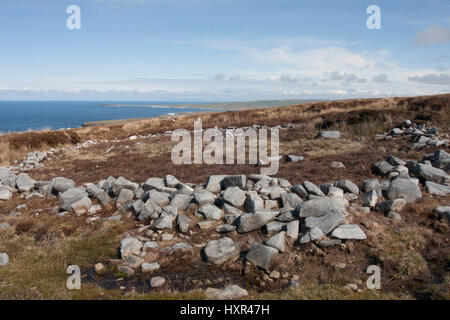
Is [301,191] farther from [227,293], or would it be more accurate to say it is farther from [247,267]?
[227,293]

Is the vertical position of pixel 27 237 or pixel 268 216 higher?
pixel 268 216

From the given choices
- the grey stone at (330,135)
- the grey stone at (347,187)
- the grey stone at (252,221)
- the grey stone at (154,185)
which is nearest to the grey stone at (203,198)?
the grey stone at (252,221)

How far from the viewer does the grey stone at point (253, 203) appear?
8.97 m

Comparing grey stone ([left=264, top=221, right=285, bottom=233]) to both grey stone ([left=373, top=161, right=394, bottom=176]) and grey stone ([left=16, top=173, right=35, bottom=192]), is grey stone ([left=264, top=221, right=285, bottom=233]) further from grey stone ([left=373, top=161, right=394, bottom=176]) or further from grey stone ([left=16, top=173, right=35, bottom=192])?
grey stone ([left=16, top=173, right=35, bottom=192])

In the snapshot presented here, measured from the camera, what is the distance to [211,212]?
8.98m

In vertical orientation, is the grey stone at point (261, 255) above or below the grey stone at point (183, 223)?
below

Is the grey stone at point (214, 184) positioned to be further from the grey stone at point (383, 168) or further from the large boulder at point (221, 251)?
the grey stone at point (383, 168)

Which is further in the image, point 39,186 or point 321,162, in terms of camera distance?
point 321,162

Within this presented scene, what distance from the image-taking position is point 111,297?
18.5 ft

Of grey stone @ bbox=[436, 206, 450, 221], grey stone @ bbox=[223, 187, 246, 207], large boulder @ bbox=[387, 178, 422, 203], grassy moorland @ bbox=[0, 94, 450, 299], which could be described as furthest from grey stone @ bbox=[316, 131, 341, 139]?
grey stone @ bbox=[223, 187, 246, 207]

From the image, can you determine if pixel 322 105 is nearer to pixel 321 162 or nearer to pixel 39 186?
pixel 321 162

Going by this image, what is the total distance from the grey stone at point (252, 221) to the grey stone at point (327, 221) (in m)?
1.04
